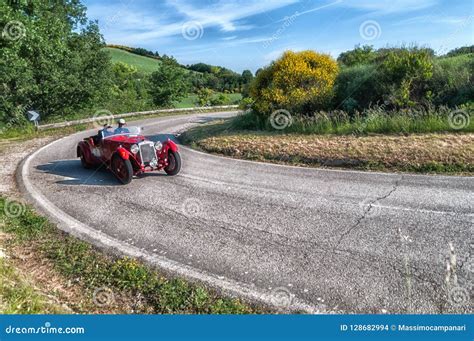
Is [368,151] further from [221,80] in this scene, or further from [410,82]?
[221,80]

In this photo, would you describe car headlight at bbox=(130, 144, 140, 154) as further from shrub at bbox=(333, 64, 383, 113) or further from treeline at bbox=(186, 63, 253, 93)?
treeline at bbox=(186, 63, 253, 93)

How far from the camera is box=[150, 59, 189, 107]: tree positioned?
137ft

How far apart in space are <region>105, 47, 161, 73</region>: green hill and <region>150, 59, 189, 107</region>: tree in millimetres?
19422

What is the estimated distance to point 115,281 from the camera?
425 cm

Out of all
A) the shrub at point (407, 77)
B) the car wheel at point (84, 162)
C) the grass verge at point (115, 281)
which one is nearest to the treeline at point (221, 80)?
the shrub at point (407, 77)

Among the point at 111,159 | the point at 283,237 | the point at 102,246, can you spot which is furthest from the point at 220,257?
the point at 111,159

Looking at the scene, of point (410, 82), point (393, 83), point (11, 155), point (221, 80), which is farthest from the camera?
point (221, 80)

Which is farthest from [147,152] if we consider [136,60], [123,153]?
[136,60]

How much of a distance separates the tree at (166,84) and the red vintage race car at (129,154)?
32645 mm

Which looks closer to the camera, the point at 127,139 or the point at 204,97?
the point at 127,139

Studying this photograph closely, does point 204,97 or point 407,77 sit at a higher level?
point 204,97

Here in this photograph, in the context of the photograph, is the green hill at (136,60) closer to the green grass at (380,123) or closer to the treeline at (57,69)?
the treeline at (57,69)

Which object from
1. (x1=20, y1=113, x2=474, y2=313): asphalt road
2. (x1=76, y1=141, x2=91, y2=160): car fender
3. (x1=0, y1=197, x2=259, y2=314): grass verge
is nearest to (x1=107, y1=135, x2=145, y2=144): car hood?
(x1=20, y1=113, x2=474, y2=313): asphalt road

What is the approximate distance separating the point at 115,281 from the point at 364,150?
742 centimetres
